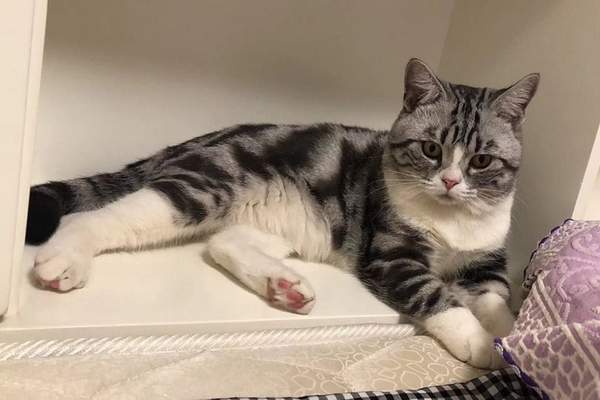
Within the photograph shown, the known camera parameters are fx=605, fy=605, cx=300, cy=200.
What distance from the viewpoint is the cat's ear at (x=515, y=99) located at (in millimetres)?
1365

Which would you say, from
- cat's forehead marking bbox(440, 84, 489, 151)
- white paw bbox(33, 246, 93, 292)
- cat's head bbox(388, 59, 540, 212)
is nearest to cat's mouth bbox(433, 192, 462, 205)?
cat's head bbox(388, 59, 540, 212)

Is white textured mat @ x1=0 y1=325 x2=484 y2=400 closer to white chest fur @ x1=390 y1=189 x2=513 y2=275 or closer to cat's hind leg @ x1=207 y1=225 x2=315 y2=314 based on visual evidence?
cat's hind leg @ x1=207 y1=225 x2=315 y2=314

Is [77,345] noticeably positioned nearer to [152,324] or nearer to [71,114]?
[152,324]

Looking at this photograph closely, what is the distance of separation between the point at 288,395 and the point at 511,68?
1.17m

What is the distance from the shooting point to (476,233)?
1456mm

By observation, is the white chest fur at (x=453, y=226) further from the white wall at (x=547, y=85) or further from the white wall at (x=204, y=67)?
the white wall at (x=204, y=67)

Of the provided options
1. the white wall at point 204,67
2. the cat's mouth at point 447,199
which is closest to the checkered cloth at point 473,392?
the cat's mouth at point 447,199

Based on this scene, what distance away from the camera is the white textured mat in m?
0.96

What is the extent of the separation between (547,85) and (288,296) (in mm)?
882

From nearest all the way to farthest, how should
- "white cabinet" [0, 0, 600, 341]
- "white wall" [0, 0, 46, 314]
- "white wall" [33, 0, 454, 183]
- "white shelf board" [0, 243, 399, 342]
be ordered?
"white wall" [0, 0, 46, 314]
"white shelf board" [0, 243, 399, 342]
"white cabinet" [0, 0, 600, 341]
"white wall" [33, 0, 454, 183]

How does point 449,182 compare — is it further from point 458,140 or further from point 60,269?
point 60,269

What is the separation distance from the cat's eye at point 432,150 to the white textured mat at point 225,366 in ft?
1.39

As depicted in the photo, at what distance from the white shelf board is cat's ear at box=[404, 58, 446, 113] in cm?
46

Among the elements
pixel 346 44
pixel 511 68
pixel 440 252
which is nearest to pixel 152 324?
pixel 440 252
